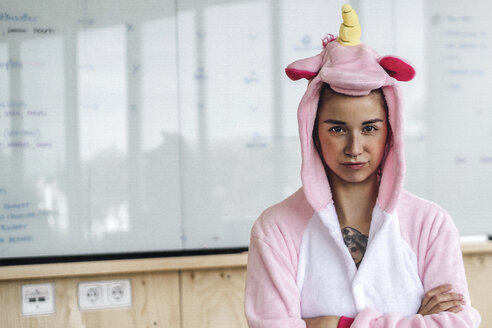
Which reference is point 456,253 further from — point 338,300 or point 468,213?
point 468,213

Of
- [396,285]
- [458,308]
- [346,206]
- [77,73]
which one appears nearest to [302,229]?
[346,206]

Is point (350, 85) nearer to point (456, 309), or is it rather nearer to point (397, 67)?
point (397, 67)

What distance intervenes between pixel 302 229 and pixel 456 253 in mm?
327

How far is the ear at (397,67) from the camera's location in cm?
104

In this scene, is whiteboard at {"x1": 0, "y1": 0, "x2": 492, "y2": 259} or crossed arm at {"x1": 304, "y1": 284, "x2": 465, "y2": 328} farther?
whiteboard at {"x1": 0, "y1": 0, "x2": 492, "y2": 259}

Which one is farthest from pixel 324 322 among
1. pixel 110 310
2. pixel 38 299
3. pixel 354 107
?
pixel 38 299

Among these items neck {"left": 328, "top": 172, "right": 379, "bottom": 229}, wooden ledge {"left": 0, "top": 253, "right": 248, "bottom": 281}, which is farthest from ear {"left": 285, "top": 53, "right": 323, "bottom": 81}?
wooden ledge {"left": 0, "top": 253, "right": 248, "bottom": 281}

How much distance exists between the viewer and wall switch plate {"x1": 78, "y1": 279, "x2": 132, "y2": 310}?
72.6 inches

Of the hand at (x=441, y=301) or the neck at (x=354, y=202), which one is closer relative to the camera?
the hand at (x=441, y=301)

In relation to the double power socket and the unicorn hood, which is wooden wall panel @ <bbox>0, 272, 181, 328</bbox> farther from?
the unicorn hood

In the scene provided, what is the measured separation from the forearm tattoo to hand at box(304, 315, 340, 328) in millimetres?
135

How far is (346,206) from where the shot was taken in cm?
114

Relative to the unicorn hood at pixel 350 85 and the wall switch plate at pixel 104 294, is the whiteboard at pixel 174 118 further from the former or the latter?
the unicorn hood at pixel 350 85

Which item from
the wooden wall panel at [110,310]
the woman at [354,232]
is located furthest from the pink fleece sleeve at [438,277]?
the wooden wall panel at [110,310]
